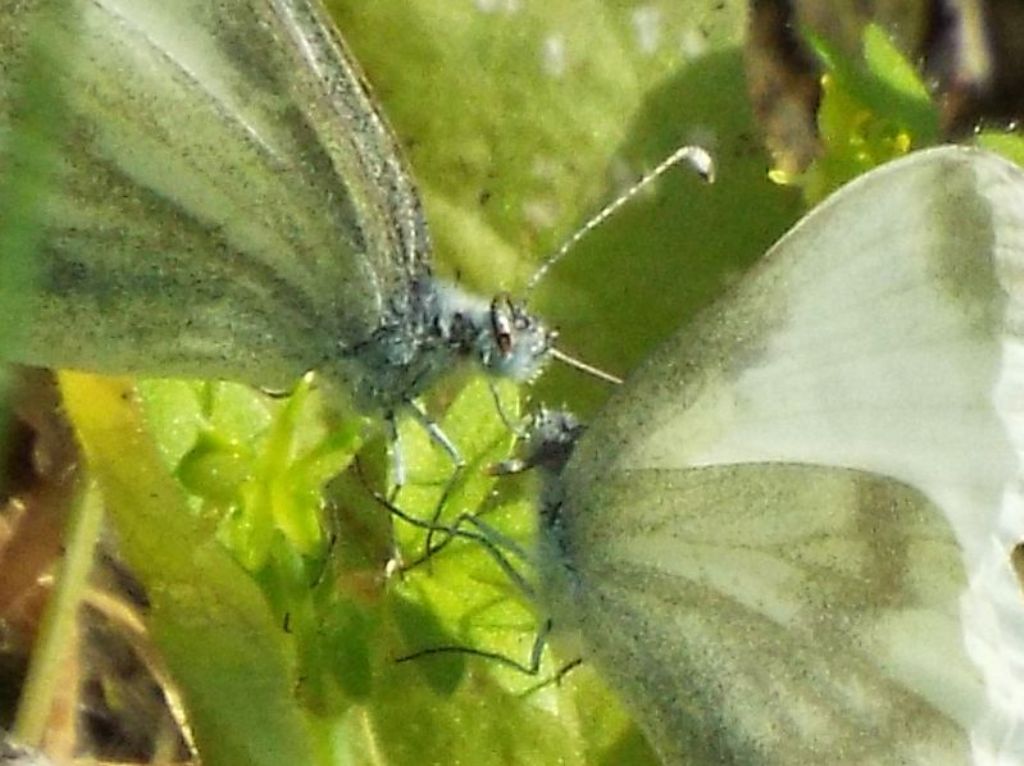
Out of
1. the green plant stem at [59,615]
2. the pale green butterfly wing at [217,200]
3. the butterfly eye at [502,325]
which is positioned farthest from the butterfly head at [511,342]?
the green plant stem at [59,615]

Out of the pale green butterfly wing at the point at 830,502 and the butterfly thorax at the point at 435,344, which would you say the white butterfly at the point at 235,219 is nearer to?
the butterfly thorax at the point at 435,344

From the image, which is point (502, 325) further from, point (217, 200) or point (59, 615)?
point (59, 615)

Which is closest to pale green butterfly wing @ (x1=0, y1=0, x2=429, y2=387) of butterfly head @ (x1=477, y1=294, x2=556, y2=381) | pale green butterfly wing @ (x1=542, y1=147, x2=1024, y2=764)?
butterfly head @ (x1=477, y1=294, x2=556, y2=381)

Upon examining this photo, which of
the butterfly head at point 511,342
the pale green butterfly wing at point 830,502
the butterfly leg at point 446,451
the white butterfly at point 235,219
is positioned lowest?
Answer: the pale green butterfly wing at point 830,502

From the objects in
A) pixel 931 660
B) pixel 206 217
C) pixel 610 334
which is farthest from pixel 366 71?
pixel 931 660

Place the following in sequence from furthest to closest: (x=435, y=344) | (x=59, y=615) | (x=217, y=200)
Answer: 1. (x=59, y=615)
2. (x=435, y=344)
3. (x=217, y=200)

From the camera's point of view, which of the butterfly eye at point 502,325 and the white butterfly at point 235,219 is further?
the butterfly eye at point 502,325

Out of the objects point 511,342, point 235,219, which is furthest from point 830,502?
point 235,219

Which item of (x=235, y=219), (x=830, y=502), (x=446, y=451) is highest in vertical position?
(x=235, y=219)
